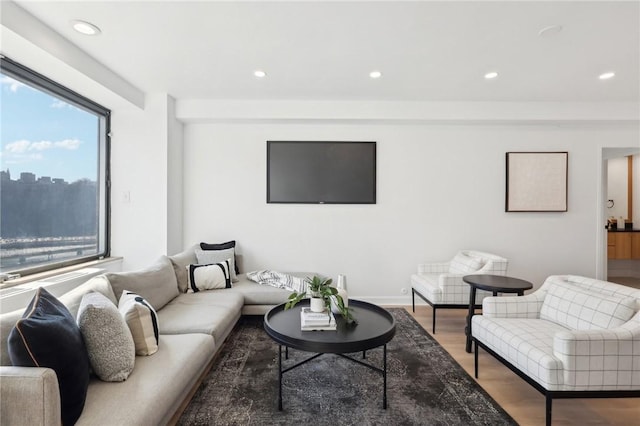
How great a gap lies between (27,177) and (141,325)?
77.8 inches

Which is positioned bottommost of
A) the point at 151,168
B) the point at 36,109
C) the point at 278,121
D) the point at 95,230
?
the point at 95,230

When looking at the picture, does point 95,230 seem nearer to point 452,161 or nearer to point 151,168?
point 151,168

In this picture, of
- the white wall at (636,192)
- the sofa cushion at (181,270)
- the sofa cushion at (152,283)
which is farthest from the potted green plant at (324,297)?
the white wall at (636,192)

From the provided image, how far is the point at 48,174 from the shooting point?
273cm

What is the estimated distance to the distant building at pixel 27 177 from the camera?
246 cm

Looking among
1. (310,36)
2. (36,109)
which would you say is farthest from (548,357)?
(36,109)

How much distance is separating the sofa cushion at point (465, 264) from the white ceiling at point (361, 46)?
197 centimetres

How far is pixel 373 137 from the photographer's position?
393 cm

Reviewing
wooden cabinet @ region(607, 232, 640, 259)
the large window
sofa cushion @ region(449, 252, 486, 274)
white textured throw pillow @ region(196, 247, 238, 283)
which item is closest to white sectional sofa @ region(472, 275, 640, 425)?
sofa cushion @ region(449, 252, 486, 274)

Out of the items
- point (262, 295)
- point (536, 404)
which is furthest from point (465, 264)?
point (262, 295)

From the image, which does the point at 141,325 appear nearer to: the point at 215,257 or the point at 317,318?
the point at 317,318

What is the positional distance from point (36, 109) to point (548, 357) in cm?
430

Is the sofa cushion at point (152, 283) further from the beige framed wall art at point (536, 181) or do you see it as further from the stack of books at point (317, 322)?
the beige framed wall art at point (536, 181)

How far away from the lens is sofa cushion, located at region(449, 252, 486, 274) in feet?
10.6
